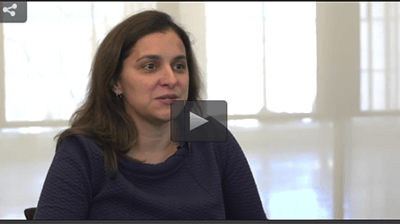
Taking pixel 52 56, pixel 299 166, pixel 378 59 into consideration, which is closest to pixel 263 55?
pixel 378 59

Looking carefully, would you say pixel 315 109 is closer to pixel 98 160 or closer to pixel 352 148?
pixel 352 148

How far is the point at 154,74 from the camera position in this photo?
0.87 metres

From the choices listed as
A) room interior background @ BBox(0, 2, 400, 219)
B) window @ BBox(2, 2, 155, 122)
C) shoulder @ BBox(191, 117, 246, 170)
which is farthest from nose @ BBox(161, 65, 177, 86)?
window @ BBox(2, 2, 155, 122)

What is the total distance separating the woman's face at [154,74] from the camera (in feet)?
2.63

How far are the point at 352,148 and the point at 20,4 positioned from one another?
5.81 m

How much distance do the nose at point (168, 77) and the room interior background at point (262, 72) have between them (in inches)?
189

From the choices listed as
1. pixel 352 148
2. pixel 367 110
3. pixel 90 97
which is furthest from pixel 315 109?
pixel 90 97

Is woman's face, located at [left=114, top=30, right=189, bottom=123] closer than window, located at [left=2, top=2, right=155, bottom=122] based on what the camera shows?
Yes

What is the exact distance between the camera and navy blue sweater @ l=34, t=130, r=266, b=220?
1028 millimetres

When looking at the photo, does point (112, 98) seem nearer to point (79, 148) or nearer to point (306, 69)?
point (79, 148)

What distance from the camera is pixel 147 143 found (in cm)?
114

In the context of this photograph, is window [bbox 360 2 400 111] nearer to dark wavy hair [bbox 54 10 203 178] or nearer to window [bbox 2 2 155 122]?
window [bbox 2 2 155 122]

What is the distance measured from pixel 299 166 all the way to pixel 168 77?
447 centimetres

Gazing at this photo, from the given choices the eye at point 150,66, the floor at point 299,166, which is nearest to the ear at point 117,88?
the eye at point 150,66
